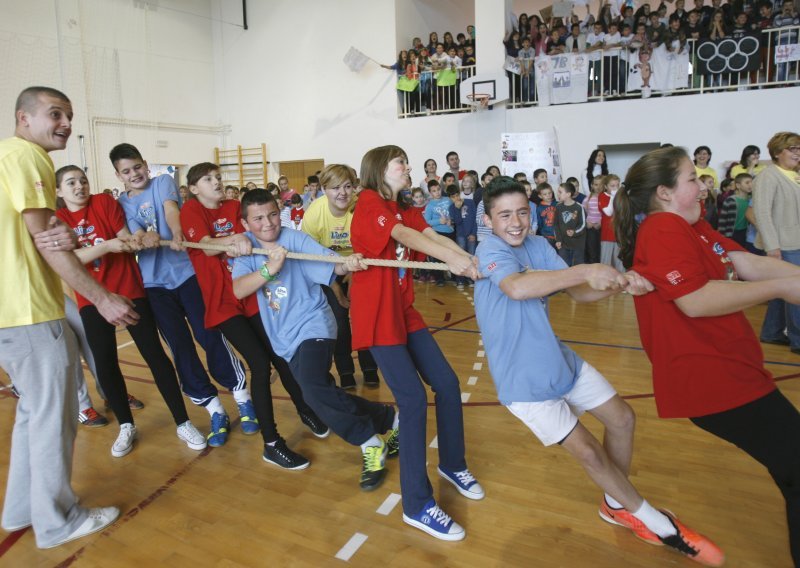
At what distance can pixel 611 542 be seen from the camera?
7.98 feet

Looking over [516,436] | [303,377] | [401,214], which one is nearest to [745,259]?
[401,214]

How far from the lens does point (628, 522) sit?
249 cm

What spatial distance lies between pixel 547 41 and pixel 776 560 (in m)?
12.1

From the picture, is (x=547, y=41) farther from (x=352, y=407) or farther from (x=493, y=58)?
(x=352, y=407)

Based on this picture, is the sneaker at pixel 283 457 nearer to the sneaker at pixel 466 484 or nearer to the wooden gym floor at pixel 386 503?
the wooden gym floor at pixel 386 503

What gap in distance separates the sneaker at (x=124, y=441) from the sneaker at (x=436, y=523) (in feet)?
7.08

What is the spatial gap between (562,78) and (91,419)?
1135cm

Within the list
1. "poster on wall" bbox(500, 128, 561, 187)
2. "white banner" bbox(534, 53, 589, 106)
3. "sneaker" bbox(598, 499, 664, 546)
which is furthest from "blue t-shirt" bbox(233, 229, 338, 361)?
"white banner" bbox(534, 53, 589, 106)

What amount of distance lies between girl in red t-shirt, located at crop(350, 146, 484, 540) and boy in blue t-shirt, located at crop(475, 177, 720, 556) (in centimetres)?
22

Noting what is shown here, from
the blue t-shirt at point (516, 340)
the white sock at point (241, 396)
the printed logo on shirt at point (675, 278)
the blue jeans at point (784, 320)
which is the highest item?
the printed logo on shirt at point (675, 278)

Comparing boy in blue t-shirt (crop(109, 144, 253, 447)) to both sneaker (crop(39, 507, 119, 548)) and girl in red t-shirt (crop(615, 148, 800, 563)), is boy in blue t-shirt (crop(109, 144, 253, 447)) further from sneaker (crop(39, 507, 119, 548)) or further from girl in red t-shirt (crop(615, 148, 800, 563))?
girl in red t-shirt (crop(615, 148, 800, 563))

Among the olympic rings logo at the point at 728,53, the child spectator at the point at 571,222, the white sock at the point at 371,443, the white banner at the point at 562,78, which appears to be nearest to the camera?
the white sock at the point at 371,443

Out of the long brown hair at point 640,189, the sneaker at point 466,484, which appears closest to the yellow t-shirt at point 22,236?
the sneaker at point 466,484

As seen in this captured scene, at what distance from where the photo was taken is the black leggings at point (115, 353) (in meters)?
3.49
